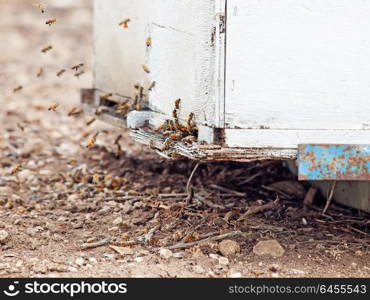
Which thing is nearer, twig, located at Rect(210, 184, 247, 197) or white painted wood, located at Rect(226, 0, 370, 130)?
white painted wood, located at Rect(226, 0, 370, 130)

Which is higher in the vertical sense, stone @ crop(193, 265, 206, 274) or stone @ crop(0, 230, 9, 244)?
stone @ crop(0, 230, 9, 244)

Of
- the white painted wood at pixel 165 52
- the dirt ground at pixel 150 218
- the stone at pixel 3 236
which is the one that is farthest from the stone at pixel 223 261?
the stone at pixel 3 236

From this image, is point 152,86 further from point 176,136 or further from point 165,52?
point 176,136

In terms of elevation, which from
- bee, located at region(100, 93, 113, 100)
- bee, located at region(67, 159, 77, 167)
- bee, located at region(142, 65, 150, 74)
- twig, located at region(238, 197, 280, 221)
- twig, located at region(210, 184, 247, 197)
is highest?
bee, located at region(142, 65, 150, 74)

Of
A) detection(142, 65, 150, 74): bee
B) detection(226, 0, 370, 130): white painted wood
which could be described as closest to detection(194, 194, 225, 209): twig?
detection(142, 65, 150, 74): bee

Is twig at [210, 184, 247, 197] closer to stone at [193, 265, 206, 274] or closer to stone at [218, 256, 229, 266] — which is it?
stone at [218, 256, 229, 266]

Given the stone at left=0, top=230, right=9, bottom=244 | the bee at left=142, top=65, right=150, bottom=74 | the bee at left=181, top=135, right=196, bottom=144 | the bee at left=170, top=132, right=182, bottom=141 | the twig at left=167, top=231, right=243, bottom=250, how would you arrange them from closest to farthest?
the bee at left=181, top=135, right=196, bottom=144 < the bee at left=170, top=132, right=182, bottom=141 < the twig at left=167, top=231, right=243, bottom=250 < the stone at left=0, top=230, right=9, bottom=244 < the bee at left=142, top=65, right=150, bottom=74

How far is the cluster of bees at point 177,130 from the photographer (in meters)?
3.73

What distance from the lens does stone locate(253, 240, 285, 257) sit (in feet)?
12.6

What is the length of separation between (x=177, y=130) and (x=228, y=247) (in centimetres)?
66

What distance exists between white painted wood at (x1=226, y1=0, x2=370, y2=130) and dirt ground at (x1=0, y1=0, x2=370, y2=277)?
66cm

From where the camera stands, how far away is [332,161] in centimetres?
356

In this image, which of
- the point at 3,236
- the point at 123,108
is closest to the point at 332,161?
the point at 123,108

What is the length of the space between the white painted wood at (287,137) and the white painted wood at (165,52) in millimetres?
141
